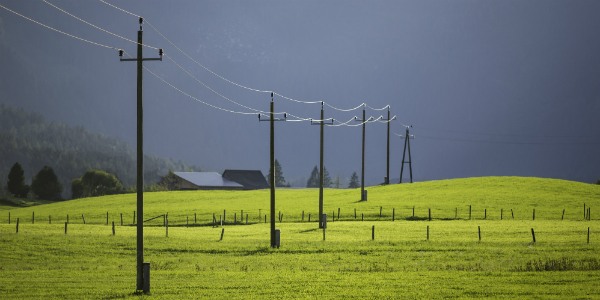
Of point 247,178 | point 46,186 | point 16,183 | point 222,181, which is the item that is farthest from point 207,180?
point 16,183

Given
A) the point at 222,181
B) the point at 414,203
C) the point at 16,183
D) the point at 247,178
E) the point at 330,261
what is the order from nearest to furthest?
1. the point at 330,261
2. the point at 414,203
3. the point at 16,183
4. the point at 222,181
5. the point at 247,178

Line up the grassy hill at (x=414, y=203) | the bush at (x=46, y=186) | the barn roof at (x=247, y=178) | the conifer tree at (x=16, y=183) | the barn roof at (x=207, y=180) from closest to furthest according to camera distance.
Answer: the grassy hill at (x=414, y=203) → the barn roof at (x=207, y=180) → the conifer tree at (x=16, y=183) → the bush at (x=46, y=186) → the barn roof at (x=247, y=178)

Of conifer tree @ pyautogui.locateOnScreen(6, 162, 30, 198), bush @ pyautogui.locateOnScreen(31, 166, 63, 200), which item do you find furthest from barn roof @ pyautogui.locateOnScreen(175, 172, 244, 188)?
conifer tree @ pyautogui.locateOnScreen(6, 162, 30, 198)

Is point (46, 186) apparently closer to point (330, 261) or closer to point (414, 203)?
point (414, 203)

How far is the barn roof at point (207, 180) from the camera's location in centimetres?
14220

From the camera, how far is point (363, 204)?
231 feet

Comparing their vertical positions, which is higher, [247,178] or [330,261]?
[247,178]

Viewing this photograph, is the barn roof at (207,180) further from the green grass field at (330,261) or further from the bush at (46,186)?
the green grass field at (330,261)

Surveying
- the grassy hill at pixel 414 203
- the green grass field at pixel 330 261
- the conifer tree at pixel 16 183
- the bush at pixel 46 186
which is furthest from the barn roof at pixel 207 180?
the green grass field at pixel 330 261

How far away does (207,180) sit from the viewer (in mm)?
146750

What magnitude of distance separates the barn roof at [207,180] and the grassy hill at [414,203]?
44.6 meters

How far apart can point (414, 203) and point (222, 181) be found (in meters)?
89.4

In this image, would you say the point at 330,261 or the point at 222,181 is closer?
the point at 330,261

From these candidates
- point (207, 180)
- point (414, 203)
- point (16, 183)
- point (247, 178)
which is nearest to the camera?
point (414, 203)
